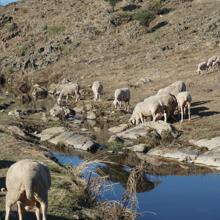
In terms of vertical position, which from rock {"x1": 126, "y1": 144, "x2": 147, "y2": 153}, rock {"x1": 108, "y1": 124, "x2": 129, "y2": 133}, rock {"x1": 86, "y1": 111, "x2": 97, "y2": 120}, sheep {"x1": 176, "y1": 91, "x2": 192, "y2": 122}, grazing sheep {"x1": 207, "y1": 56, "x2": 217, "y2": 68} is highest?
grazing sheep {"x1": 207, "y1": 56, "x2": 217, "y2": 68}

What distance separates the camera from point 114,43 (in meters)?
73.7

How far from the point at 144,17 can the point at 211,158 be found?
2098 inches

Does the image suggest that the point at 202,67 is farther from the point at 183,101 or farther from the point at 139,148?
the point at 139,148

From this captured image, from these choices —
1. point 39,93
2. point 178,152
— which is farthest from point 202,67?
point 178,152

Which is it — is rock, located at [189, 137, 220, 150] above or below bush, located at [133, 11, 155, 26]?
below

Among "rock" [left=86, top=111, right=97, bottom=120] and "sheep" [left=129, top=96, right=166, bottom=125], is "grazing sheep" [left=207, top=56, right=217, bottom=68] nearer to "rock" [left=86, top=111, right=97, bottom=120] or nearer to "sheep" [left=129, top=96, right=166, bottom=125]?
"rock" [left=86, top=111, right=97, bottom=120]

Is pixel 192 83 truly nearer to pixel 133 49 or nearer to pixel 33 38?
pixel 133 49

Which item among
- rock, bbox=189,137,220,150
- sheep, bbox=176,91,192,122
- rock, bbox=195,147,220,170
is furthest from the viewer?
sheep, bbox=176,91,192,122

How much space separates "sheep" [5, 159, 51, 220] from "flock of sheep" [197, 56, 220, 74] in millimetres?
39409

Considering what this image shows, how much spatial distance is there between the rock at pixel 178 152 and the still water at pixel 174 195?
2093mm

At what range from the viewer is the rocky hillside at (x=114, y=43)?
56438mm

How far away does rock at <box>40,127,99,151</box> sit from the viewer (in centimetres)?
3096

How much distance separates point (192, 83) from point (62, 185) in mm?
30066

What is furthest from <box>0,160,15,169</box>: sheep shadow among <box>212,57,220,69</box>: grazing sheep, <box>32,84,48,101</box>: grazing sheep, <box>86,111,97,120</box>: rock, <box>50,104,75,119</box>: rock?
<box>212,57,220,69</box>: grazing sheep
